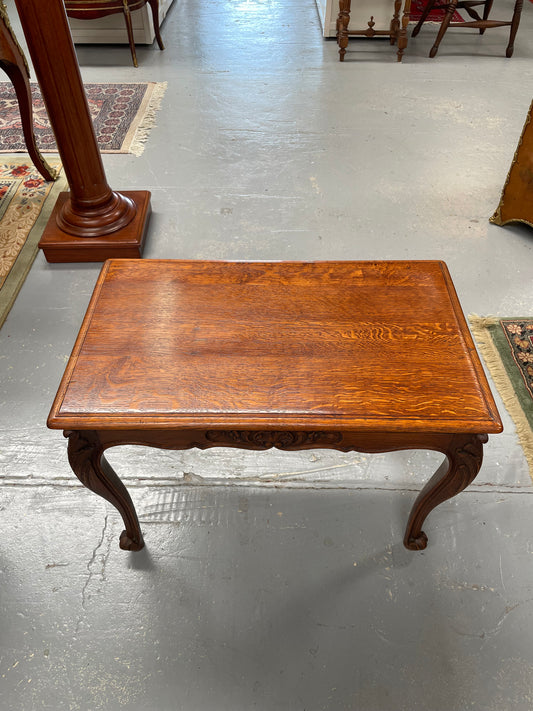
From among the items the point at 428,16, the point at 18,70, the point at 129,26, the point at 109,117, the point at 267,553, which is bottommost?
the point at 267,553

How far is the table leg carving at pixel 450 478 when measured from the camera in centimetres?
120

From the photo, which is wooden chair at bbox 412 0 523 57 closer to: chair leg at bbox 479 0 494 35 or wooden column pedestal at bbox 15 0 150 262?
chair leg at bbox 479 0 494 35

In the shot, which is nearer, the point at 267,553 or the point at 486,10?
the point at 267,553

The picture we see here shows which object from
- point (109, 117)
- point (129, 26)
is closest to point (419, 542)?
point (109, 117)

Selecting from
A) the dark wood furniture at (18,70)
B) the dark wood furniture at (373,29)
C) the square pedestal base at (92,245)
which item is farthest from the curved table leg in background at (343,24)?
the square pedestal base at (92,245)

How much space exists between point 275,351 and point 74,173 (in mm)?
1667

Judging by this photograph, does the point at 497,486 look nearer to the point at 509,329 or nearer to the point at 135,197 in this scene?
the point at 509,329

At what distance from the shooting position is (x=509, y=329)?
2.22 meters

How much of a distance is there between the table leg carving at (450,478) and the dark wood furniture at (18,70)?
2553 mm

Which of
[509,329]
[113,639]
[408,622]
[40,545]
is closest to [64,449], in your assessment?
[40,545]

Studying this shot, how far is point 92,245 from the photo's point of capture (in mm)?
2506

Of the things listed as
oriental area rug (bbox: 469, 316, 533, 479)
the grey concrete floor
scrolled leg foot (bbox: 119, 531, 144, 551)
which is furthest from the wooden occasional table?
oriental area rug (bbox: 469, 316, 533, 479)

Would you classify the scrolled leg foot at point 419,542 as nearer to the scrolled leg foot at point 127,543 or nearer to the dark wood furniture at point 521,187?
the scrolled leg foot at point 127,543

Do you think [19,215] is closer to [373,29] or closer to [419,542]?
[419,542]
